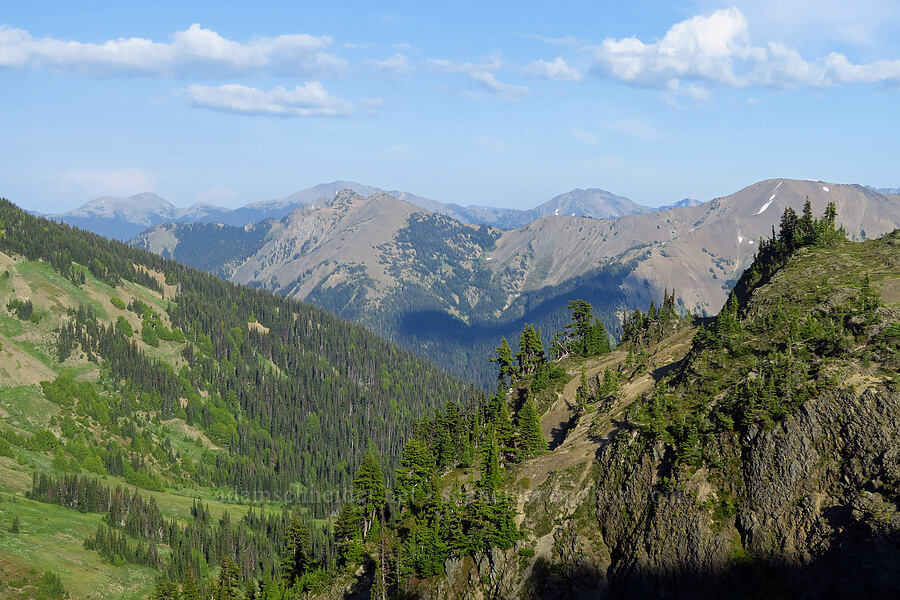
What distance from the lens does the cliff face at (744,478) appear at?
6122 cm

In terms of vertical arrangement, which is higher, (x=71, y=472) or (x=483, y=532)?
(x=483, y=532)

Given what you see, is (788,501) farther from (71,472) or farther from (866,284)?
(71,472)

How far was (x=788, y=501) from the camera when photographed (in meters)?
65.1

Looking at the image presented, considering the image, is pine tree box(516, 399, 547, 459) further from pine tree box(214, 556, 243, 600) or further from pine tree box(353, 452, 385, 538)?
pine tree box(214, 556, 243, 600)

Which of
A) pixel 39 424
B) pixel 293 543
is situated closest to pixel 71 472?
pixel 39 424

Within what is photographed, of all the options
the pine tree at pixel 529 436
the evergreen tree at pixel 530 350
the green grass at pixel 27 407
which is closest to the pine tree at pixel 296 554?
the pine tree at pixel 529 436

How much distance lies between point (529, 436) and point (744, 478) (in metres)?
36.2

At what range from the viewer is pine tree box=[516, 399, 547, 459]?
324 feet

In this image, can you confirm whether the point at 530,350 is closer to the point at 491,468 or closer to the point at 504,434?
the point at 504,434

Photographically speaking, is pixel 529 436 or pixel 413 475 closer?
pixel 529 436

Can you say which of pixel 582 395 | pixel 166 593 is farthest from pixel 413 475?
pixel 166 593

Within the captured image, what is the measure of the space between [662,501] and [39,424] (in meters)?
187

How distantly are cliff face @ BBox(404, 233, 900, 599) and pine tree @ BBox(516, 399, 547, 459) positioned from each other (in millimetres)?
3103

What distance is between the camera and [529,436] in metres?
99.4
